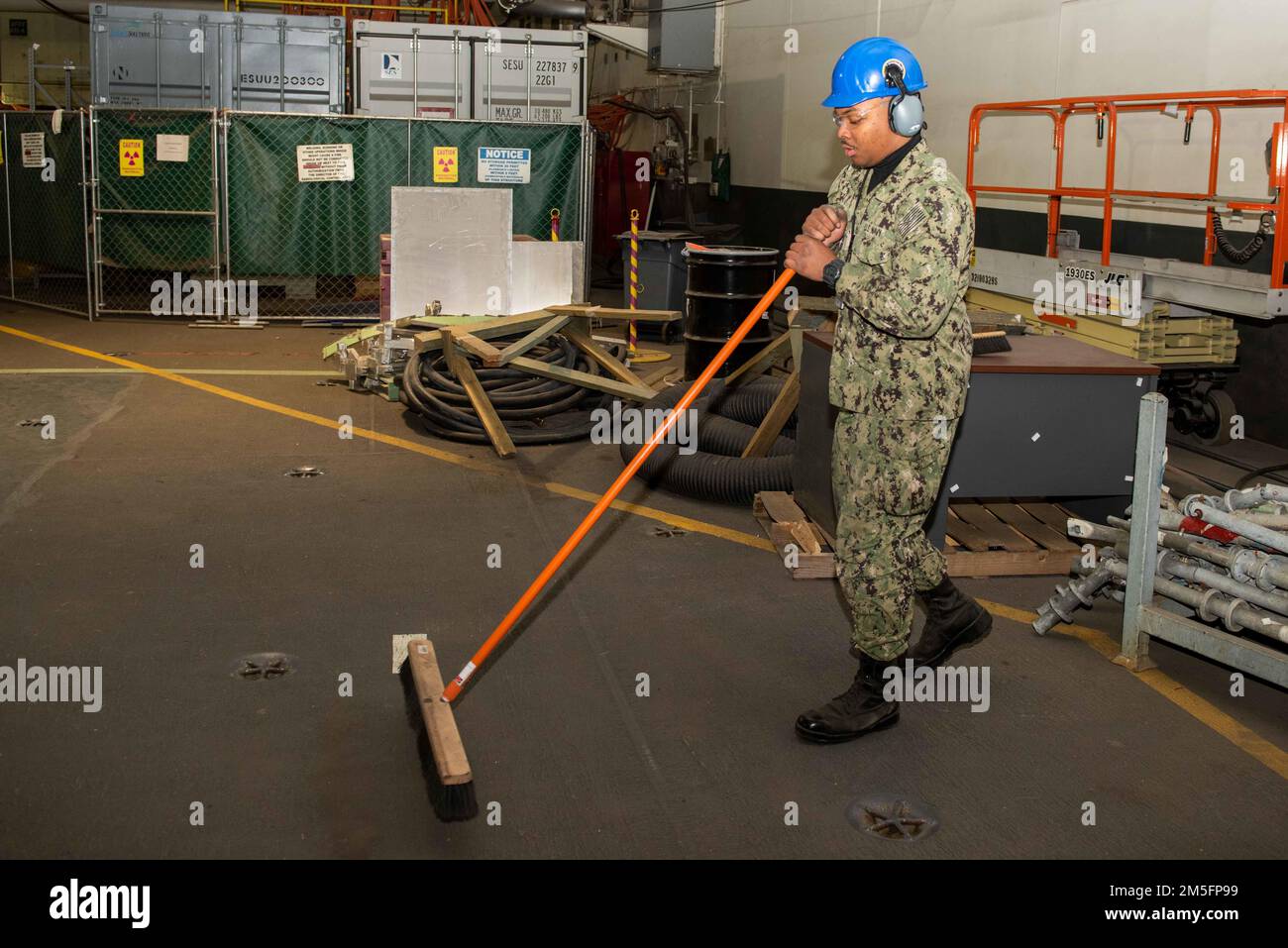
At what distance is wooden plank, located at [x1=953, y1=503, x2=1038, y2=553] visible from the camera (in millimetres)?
6070

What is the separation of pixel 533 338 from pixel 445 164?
5762 millimetres

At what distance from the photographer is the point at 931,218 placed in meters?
3.90

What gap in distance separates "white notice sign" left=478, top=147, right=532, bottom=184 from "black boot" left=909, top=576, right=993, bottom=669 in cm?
1056

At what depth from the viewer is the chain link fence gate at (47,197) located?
14.3 m

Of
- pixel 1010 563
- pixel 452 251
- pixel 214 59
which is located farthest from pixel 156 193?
pixel 1010 563

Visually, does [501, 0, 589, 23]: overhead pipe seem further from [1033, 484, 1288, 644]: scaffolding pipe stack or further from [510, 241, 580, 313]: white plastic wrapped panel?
[1033, 484, 1288, 644]: scaffolding pipe stack

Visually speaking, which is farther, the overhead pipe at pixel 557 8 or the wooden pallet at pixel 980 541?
the overhead pipe at pixel 557 8

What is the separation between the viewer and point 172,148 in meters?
13.8

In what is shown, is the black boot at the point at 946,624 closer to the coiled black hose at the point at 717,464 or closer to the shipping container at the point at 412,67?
the coiled black hose at the point at 717,464

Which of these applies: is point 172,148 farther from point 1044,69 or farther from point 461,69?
point 1044,69

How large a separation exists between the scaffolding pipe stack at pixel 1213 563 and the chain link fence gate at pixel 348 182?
31.9 feet

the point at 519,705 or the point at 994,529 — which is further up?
the point at 994,529

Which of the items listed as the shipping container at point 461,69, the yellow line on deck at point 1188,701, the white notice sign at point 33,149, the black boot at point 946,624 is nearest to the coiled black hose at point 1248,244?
the yellow line on deck at point 1188,701

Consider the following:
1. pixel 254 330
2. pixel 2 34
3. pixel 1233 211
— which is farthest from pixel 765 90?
pixel 2 34
